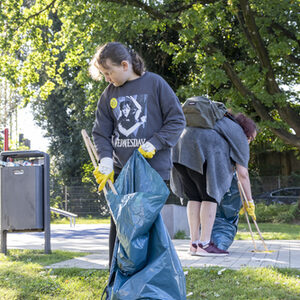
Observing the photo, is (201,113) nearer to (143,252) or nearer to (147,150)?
(147,150)

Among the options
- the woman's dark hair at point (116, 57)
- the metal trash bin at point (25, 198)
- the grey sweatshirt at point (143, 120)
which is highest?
the woman's dark hair at point (116, 57)

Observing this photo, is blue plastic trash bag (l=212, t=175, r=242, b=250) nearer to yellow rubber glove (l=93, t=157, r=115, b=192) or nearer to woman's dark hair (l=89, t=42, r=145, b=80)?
yellow rubber glove (l=93, t=157, r=115, b=192)

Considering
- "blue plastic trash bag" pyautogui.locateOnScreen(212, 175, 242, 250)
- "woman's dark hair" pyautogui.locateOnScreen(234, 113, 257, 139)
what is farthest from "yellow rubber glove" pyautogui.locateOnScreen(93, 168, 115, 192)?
"woman's dark hair" pyautogui.locateOnScreen(234, 113, 257, 139)

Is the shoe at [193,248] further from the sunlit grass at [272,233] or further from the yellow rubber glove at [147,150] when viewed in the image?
the sunlit grass at [272,233]

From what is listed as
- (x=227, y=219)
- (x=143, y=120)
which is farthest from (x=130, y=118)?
(x=227, y=219)

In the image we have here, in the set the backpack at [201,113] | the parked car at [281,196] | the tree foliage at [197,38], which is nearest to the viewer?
the backpack at [201,113]

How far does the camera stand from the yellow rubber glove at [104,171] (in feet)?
10.9

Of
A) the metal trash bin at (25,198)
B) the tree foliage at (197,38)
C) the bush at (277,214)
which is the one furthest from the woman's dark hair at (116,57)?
the bush at (277,214)

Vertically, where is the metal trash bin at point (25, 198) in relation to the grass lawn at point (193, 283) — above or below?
above

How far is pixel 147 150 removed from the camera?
325 cm

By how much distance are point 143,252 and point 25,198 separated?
11.4ft

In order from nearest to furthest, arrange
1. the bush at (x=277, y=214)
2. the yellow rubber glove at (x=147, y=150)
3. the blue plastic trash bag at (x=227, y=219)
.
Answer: the yellow rubber glove at (x=147, y=150), the blue plastic trash bag at (x=227, y=219), the bush at (x=277, y=214)

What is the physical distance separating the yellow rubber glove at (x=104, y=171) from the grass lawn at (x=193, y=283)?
0.91 metres

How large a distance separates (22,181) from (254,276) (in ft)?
10.9
